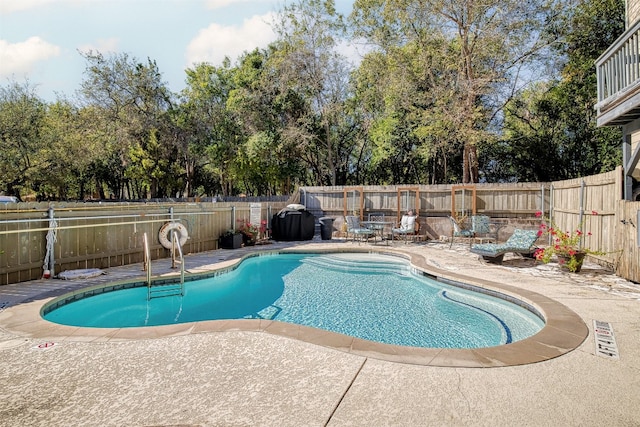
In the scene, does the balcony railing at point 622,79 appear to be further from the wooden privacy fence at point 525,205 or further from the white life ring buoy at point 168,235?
the white life ring buoy at point 168,235

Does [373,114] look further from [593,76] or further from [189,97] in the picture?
[189,97]

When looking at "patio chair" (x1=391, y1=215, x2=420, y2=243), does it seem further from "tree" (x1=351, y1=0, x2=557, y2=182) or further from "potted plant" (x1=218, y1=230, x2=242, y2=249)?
"potted plant" (x1=218, y1=230, x2=242, y2=249)

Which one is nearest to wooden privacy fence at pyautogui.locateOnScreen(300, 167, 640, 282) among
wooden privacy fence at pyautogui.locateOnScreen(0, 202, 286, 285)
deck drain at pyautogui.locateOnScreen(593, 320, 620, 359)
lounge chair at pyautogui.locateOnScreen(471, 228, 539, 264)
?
lounge chair at pyautogui.locateOnScreen(471, 228, 539, 264)

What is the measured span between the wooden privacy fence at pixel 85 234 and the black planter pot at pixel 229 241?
0.48m

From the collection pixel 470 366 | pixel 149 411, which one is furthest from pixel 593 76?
pixel 149 411

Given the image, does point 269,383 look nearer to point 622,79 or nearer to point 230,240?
point 622,79

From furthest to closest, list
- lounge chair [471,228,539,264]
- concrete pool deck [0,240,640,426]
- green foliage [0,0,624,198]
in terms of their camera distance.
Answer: green foliage [0,0,624,198] < lounge chair [471,228,539,264] < concrete pool deck [0,240,640,426]

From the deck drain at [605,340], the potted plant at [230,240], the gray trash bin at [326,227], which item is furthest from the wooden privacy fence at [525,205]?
the potted plant at [230,240]

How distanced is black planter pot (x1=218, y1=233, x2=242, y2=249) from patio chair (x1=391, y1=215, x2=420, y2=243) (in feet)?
14.8

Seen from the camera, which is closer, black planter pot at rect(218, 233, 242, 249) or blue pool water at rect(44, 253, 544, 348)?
blue pool water at rect(44, 253, 544, 348)

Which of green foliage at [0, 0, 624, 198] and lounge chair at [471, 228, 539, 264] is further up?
green foliage at [0, 0, 624, 198]

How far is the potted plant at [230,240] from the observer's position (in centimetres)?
937

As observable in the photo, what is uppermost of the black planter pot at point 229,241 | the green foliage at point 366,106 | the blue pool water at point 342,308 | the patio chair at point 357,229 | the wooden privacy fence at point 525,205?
the green foliage at point 366,106

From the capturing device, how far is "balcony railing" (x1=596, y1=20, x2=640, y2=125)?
5.20 metres
